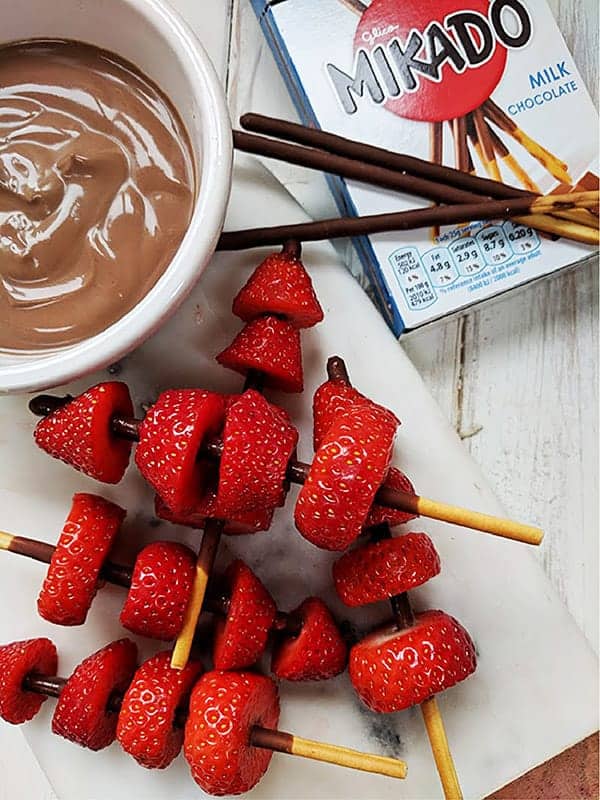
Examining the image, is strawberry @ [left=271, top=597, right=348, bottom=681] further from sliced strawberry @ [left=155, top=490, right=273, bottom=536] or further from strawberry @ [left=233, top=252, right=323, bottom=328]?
strawberry @ [left=233, top=252, right=323, bottom=328]

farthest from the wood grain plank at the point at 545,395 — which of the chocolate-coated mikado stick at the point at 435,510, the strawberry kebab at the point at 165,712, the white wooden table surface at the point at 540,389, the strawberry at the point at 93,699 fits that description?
the strawberry at the point at 93,699

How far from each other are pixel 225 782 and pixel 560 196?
0.72 meters

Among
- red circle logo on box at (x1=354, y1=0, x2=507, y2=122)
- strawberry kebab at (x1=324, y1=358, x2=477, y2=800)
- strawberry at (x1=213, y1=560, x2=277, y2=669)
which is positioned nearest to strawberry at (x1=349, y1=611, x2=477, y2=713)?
strawberry kebab at (x1=324, y1=358, x2=477, y2=800)

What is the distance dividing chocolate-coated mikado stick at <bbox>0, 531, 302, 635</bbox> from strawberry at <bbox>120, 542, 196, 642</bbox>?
0.8 inches

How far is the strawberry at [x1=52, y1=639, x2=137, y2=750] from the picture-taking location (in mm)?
1094

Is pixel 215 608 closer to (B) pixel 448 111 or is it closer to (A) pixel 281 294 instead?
(A) pixel 281 294

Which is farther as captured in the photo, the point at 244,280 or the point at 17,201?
the point at 244,280

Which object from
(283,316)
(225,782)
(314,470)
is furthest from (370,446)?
(225,782)

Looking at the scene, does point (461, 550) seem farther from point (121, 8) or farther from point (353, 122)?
point (121, 8)

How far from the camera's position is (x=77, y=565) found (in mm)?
1072

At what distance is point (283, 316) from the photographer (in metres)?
1.13

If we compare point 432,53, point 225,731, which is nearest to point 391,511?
point 225,731

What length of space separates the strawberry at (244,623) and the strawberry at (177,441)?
0.37 feet

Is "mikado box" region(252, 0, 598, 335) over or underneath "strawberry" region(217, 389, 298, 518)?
over
